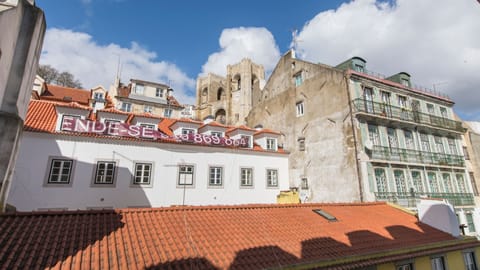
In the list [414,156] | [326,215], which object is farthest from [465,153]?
[326,215]

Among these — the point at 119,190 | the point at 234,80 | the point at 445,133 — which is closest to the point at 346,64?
the point at 445,133

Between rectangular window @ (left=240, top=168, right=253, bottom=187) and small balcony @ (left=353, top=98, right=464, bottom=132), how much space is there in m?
10.2

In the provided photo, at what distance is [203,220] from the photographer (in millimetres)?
8469

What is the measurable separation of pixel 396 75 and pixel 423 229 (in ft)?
63.2

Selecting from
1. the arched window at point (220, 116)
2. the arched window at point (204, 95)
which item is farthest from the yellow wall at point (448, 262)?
the arched window at point (204, 95)

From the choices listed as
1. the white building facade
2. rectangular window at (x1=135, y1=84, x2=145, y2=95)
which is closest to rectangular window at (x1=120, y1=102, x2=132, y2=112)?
rectangular window at (x1=135, y1=84, x2=145, y2=95)

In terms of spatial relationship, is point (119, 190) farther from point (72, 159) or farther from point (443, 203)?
point (443, 203)

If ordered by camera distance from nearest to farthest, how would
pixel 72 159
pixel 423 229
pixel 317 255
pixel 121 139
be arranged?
pixel 317 255 → pixel 423 229 → pixel 72 159 → pixel 121 139

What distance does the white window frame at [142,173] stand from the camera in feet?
50.6

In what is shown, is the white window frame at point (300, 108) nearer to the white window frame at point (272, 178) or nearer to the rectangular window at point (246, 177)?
the white window frame at point (272, 178)

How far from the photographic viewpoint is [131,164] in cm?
1548

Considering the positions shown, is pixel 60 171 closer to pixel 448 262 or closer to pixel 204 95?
pixel 448 262

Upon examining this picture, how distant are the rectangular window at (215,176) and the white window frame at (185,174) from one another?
4.51 ft

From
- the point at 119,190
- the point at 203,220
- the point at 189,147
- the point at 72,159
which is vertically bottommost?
the point at 203,220
